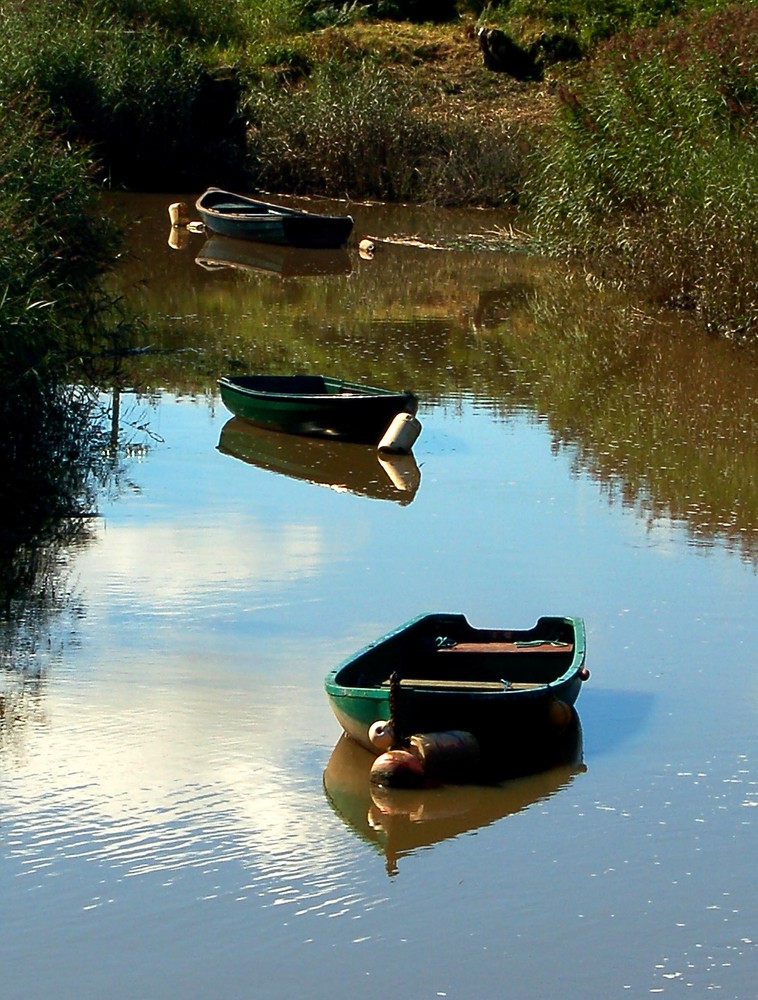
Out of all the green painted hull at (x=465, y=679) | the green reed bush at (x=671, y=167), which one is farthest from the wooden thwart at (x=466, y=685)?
the green reed bush at (x=671, y=167)

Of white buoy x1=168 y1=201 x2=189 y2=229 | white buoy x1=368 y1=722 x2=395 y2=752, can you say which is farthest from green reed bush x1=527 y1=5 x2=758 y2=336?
white buoy x1=368 y1=722 x2=395 y2=752

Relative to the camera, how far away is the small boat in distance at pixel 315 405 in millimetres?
13172

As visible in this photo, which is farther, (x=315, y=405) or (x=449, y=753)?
(x=315, y=405)

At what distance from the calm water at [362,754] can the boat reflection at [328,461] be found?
36mm

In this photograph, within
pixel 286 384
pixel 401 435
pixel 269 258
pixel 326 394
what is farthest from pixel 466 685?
pixel 269 258

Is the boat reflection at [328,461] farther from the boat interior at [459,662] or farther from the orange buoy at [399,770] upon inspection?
the orange buoy at [399,770]

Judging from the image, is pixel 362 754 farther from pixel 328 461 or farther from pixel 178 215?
pixel 178 215

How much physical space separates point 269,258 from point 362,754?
684 inches

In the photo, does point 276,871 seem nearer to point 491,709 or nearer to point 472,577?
point 491,709

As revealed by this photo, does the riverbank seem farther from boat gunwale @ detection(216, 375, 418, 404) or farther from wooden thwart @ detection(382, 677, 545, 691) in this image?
wooden thwart @ detection(382, 677, 545, 691)

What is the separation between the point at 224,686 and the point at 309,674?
0.44 meters

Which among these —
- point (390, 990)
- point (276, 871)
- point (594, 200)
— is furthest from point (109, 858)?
point (594, 200)

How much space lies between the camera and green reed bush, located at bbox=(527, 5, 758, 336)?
17.6 metres

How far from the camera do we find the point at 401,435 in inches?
510
